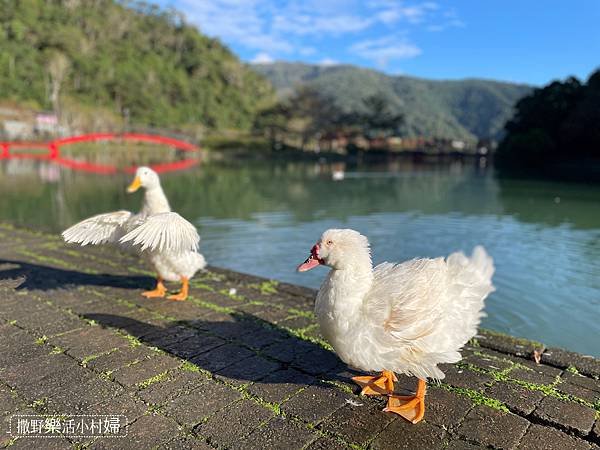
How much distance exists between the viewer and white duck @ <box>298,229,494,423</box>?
2758mm

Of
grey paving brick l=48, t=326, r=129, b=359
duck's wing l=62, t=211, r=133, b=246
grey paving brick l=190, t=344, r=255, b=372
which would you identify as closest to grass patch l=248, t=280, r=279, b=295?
grey paving brick l=190, t=344, r=255, b=372

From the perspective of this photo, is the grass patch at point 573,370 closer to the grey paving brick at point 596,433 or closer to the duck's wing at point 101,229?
the grey paving brick at point 596,433

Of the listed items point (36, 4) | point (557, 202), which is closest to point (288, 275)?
point (557, 202)

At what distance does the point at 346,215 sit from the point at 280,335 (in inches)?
436

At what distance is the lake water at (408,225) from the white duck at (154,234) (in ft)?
10.1

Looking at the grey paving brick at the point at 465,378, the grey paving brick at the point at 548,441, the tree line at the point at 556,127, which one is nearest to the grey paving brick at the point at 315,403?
the grey paving brick at the point at 465,378

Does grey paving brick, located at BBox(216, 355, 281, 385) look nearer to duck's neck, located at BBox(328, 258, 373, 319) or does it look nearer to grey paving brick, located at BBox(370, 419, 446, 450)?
duck's neck, located at BBox(328, 258, 373, 319)

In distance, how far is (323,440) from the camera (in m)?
2.49

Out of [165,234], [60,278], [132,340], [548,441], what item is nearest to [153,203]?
[165,234]

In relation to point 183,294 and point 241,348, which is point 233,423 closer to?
point 241,348

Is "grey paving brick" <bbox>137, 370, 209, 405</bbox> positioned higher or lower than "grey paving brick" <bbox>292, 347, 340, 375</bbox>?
higher

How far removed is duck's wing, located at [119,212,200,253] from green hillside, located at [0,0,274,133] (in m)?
57.8
